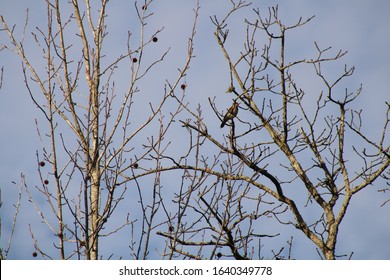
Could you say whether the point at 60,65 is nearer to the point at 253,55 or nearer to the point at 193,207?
the point at 193,207

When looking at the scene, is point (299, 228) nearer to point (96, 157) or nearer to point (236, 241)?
point (236, 241)

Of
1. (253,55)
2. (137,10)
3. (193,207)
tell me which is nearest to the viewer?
(137,10)

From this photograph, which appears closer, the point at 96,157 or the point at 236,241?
the point at 96,157

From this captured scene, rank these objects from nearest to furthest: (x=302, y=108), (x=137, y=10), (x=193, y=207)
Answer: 1. (x=137, y=10)
2. (x=193, y=207)
3. (x=302, y=108)

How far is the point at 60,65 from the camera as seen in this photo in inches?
169

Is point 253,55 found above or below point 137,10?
above

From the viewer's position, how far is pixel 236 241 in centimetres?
510

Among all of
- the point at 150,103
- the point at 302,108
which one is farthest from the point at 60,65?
the point at 302,108

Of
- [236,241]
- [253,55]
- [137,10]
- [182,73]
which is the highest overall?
[253,55]
